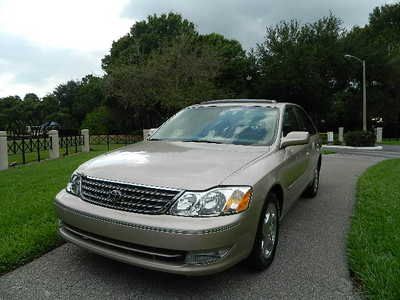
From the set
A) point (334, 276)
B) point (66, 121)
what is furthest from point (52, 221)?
point (66, 121)

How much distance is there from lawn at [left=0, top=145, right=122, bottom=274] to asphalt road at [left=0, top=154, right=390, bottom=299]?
0.17 m

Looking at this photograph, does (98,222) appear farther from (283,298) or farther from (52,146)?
(52,146)

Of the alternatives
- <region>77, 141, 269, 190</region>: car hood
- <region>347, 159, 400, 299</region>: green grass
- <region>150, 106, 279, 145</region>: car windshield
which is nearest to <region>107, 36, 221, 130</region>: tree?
<region>347, 159, 400, 299</region>: green grass

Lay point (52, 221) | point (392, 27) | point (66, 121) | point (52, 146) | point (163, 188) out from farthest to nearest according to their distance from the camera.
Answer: point (66, 121) < point (392, 27) < point (52, 146) < point (52, 221) < point (163, 188)

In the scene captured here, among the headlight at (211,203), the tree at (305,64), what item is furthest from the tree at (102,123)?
the headlight at (211,203)

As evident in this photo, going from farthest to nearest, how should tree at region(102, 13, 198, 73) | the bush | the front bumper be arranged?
tree at region(102, 13, 198, 73) → the bush → the front bumper

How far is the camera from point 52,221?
4.30m

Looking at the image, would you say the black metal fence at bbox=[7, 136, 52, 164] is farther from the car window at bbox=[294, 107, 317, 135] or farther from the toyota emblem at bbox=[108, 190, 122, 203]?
the toyota emblem at bbox=[108, 190, 122, 203]

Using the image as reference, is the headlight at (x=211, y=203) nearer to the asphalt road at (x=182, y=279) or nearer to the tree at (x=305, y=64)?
the asphalt road at (x=182, y=279)

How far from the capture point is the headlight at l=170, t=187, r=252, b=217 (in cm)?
246

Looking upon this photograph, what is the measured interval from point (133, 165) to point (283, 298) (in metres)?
1.62

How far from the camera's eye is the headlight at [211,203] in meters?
2.46

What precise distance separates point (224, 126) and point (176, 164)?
3.98 feet

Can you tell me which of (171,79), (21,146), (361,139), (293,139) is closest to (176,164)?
A: (293,139)
